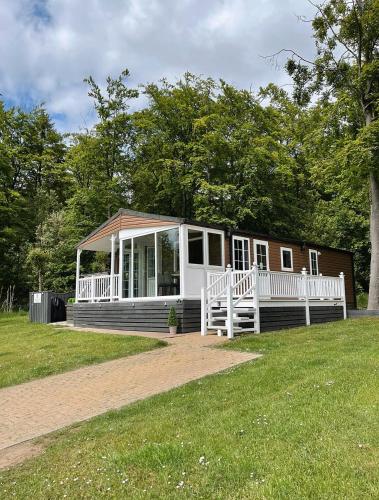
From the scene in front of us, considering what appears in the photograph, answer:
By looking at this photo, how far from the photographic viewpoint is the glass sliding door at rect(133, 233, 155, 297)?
601 inches

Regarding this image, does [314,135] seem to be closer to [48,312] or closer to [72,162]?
[48,312]

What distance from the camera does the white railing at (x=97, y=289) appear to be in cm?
1630

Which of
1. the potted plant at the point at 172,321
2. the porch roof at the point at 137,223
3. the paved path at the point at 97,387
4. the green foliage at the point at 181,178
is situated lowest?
the paved path at the point at 97,387

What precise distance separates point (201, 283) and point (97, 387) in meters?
7.13

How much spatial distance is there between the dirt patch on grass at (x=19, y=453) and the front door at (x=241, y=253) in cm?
1107

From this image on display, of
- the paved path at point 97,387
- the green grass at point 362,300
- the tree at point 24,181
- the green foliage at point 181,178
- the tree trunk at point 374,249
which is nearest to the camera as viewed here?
the paved path at point 97,387

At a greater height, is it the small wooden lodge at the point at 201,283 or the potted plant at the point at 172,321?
the small wooden lodge at the point at 201,283

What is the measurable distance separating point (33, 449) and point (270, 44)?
18.9m

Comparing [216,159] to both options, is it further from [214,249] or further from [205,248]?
[205,248]

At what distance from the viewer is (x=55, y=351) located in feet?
34.0

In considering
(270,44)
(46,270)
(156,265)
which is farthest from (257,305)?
(46,270)

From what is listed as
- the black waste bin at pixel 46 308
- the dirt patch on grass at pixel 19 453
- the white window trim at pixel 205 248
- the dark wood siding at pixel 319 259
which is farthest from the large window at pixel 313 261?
the dirt patch on grass at pixel 19 453

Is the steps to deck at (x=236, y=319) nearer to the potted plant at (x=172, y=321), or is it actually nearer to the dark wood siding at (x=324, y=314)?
the potted plant at (x=172, y=321)

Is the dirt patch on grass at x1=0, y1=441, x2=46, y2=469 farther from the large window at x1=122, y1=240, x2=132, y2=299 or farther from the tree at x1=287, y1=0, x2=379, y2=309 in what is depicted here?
the tree at x1=287, y1=0, x2=379, y2=309
